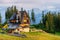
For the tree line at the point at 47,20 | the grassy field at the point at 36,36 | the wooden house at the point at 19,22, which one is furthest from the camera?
the tree line at the point at 47,20

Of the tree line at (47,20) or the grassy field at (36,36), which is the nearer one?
the grassy field at (36,36)

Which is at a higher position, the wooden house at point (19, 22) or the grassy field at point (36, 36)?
the wooden house at point (19, 22)

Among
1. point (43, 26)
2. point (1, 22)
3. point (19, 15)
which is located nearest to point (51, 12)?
point (43, 26)

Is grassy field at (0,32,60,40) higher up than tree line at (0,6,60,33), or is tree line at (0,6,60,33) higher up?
tree line at (0,6,60,33)

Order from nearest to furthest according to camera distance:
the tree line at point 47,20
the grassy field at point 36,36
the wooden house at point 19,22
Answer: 1. the grassy field at point 36,36
2. the wooden house at point 19,22
3. the tree line at point 47,20

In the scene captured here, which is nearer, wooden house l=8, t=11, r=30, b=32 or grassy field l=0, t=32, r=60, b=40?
grassy field l=0, t=32, r=60, b=40

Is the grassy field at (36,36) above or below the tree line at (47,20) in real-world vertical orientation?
below

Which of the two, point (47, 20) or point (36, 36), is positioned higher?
point (47, 20)

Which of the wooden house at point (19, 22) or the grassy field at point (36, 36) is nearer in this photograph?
the grassy field at point (36, 36)

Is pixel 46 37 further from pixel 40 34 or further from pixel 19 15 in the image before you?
pixel 19 15

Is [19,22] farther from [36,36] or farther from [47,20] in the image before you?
[47,20]

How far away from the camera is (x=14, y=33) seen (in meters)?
5.83

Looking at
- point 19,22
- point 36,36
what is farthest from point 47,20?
point 19,22

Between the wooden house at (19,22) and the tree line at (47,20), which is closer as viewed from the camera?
the wooden house at (19,22)
